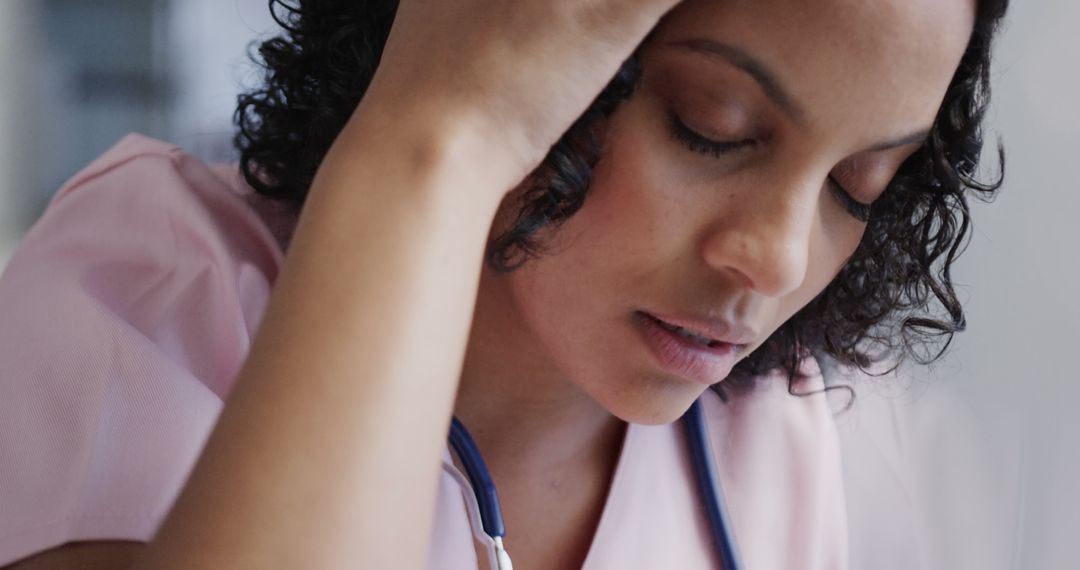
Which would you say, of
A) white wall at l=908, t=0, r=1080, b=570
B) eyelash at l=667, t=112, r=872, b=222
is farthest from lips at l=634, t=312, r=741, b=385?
white wall at l=908, t=0, r=1080, b=570

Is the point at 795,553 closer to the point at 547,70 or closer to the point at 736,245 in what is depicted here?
the point at 736,245

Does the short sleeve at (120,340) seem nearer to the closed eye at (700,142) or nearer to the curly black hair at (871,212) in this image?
the curly black hair at (871,212)

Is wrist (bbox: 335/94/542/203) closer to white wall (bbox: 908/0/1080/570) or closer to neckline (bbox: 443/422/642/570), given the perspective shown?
neckline (bbox: 443/422/642/570)

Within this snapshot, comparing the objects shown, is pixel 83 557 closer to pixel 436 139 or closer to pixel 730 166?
pixel 436 139

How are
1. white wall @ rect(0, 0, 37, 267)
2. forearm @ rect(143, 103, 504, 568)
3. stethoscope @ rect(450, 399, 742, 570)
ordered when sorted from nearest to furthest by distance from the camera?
forearm @ rect(143, 103, 504, 568), stethoscope @ rect(450, 399, 742, 570), white wall @ rect(0, 0, 37, 267)

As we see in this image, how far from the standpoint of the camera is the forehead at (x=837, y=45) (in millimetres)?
636

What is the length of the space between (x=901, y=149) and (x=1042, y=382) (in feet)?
1.36

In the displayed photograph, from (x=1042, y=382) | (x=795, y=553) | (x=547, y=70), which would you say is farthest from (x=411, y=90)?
(x=1042, y=382)

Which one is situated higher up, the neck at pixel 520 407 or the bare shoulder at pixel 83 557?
the neck at pixel 520 407

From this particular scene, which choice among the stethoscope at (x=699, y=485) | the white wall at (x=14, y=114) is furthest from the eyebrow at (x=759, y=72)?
the white wall at (x=14, y=114)

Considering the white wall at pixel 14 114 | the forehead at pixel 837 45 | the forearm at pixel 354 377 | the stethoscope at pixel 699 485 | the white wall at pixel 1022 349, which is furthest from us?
the white wall at pixel 14 114

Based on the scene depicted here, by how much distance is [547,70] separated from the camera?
0.57 meters

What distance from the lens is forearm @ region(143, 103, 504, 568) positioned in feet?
1.61

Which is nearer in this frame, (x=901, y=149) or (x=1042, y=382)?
(x=901, y=149)
